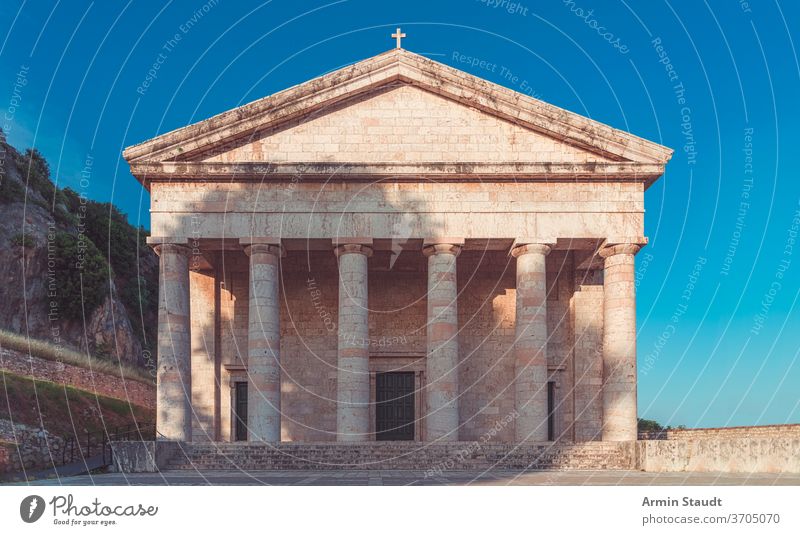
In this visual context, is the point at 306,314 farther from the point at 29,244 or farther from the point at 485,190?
the point at 29,244

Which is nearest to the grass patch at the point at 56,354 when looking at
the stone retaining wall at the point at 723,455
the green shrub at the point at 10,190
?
the green shrub at the point at 10,190

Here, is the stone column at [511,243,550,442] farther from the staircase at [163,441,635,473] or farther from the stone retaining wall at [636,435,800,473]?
the stone retaining wall at [636,435,800,473]

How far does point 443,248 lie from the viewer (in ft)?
96.2

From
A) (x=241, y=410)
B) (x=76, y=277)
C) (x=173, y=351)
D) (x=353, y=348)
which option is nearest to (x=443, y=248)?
(x=353, y=348)

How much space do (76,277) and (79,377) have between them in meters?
15.3

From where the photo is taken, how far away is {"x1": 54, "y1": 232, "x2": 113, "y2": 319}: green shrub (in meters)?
51.4

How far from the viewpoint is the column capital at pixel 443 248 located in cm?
2930

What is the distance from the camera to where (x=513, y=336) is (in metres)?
33.9

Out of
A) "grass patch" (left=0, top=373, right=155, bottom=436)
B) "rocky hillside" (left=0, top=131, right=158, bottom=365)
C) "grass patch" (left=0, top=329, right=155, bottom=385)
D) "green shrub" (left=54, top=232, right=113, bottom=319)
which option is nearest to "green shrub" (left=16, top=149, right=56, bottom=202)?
"rocky hillside" (left=0, top=131, right=158, bottom=365)

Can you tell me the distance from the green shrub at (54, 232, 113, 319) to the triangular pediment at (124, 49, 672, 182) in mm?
26008

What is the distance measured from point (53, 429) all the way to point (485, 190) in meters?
17.7

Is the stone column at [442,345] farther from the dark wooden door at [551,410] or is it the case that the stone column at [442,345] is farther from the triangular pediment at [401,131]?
the dark wooden door at [551,410]

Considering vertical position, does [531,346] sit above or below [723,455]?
above

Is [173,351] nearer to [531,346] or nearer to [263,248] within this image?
[263,248]
